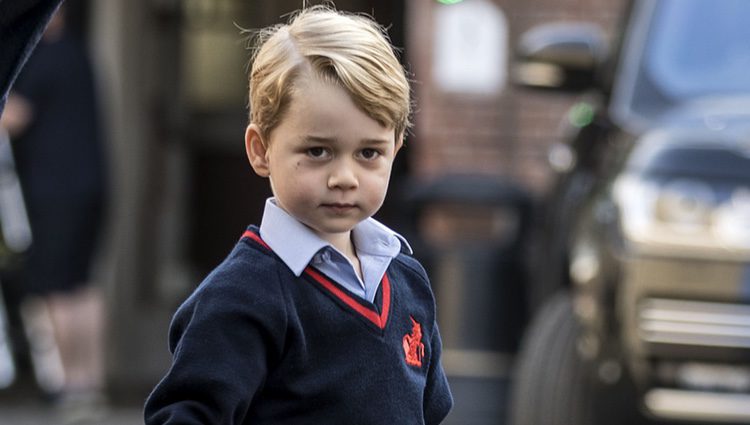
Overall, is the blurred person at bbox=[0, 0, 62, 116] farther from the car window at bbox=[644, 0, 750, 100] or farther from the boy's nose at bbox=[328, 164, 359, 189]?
the car window at bbox=[644, 0, 750, 100]

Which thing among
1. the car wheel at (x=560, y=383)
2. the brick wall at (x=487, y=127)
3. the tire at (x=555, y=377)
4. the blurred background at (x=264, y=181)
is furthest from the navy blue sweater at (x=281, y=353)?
the brick wall at (x=487, y=127)

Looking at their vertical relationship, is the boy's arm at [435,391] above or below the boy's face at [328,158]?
below

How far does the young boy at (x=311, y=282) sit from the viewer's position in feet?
7.68

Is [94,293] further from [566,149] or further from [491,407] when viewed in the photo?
[566,149]

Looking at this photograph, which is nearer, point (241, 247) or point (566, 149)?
point (241, 247)

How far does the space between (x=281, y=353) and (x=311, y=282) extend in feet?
0.35

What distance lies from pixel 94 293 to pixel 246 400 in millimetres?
6712

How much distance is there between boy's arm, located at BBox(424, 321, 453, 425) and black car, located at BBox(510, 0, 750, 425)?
8.80 feet

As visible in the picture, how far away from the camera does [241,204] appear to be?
10961mm

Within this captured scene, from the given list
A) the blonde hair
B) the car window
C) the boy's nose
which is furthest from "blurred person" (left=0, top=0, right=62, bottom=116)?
the car window

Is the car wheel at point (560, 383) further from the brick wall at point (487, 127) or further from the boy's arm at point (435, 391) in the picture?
the brick wall at point (487, 127)

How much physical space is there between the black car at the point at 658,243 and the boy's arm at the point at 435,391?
106 inches

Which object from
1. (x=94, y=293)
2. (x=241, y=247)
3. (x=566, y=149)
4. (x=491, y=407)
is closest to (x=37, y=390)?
(x=94, y=293)

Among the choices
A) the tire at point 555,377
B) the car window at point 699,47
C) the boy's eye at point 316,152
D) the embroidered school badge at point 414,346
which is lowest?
the tire at point 555,377
